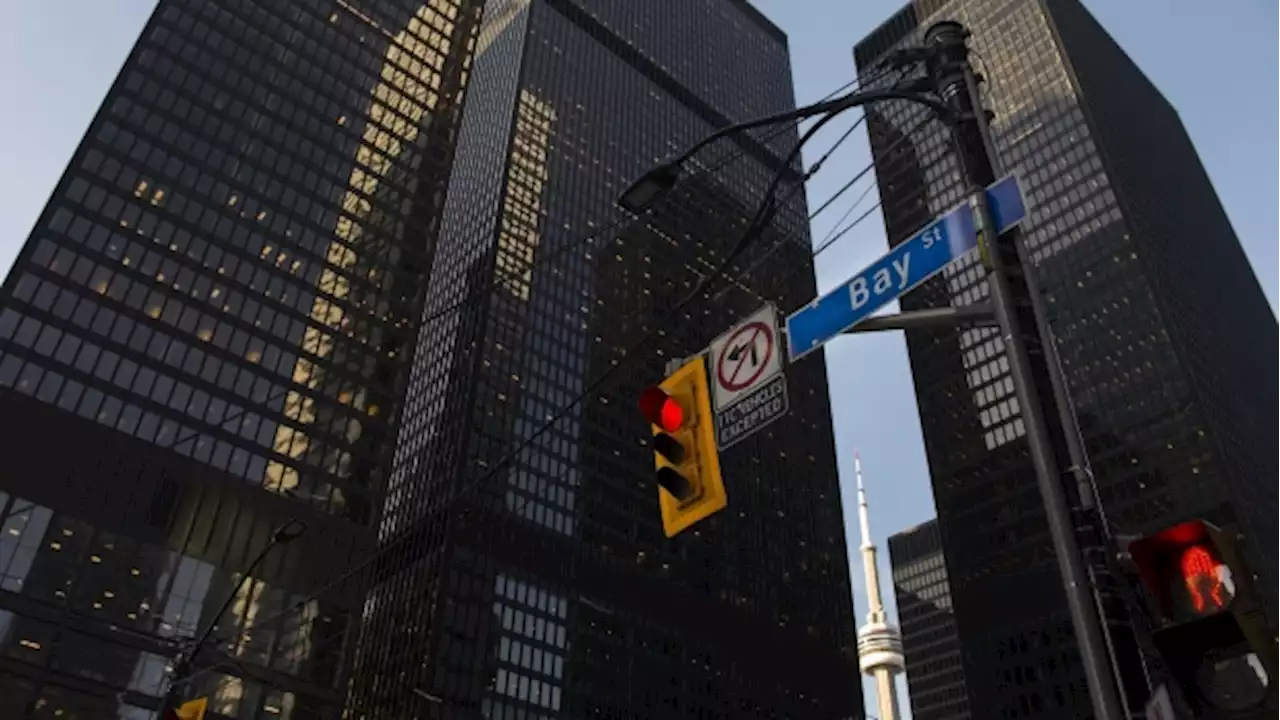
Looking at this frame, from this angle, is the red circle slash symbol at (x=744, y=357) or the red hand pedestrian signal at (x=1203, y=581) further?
the red circle slash symbol at (x=744, y=357)

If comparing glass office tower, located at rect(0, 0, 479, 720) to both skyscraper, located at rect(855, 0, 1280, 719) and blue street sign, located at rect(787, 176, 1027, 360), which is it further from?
blue street sign, located at rect(787, 176, 1027, 360)

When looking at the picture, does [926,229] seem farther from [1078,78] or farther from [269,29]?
[1078,78]

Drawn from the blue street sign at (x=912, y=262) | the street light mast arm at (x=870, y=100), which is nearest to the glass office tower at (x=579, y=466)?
the street light mast arm at (x=870, y=100)

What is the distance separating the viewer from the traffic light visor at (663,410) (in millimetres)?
9469

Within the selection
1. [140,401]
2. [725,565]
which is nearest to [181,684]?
[140,401]

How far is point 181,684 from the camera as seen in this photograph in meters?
19.5

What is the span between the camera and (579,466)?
428 feet

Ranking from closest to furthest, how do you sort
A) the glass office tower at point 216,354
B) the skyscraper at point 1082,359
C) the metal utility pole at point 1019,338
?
1. the metal utility pole at point 1019,338
2. the glass office tower at point 216,354
3. the skyscraper at point 1082,359

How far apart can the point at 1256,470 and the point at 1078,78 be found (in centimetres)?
6601

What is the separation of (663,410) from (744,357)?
38.3 inches

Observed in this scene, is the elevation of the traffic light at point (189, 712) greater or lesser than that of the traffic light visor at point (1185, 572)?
greater

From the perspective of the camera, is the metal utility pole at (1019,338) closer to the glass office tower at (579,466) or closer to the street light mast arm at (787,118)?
the street light mast arm at (787,118)

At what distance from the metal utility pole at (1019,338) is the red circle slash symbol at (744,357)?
223 cm

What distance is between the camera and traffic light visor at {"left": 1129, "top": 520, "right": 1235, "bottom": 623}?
4.83m
